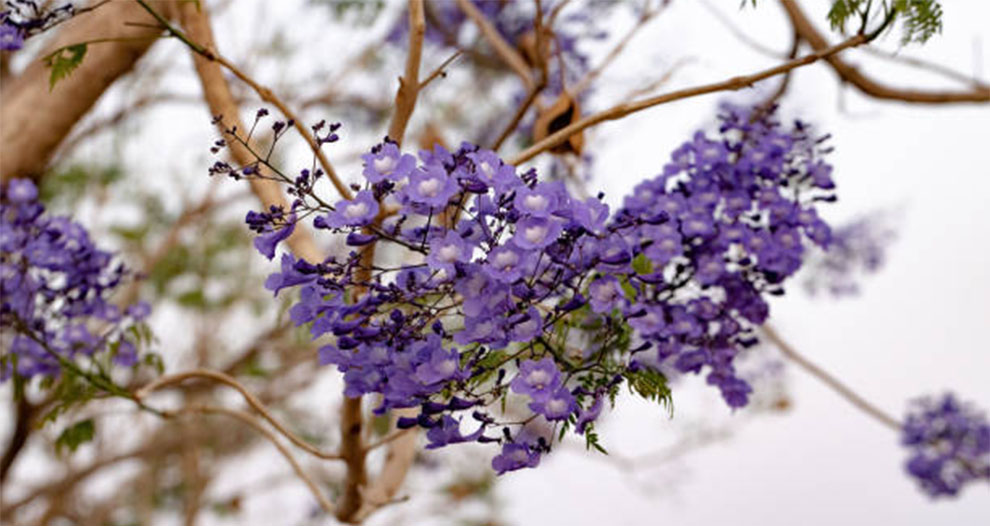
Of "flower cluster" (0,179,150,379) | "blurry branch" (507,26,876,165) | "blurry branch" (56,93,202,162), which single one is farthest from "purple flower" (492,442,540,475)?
"blurry branch" (56,93,202,162)

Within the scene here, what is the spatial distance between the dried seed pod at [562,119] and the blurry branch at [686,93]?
7.5 inches

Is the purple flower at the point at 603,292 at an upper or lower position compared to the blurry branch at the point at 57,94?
lower

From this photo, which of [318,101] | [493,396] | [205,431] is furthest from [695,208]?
[205,431]

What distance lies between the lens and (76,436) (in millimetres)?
1512

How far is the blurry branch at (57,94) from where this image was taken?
1809mm

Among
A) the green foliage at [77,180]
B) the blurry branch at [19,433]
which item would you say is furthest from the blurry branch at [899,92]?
the green foliage at [77,180]

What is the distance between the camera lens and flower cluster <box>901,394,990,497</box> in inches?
96.5

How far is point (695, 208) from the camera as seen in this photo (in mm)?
1188

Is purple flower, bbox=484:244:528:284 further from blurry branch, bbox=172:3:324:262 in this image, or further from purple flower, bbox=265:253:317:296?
blurry branch, bbox=172:3:324:262

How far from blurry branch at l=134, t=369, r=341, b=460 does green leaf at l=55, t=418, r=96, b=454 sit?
147mm

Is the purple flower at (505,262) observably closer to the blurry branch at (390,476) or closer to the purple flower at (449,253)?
the purple flower at (449,253)

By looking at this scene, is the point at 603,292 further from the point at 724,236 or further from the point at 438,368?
the point at 724,236

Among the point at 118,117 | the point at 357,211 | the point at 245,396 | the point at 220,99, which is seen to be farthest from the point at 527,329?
the point at 118,117

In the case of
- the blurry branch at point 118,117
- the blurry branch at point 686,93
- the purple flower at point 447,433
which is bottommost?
the purple flower at point 447,433
